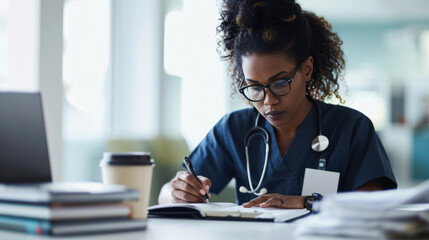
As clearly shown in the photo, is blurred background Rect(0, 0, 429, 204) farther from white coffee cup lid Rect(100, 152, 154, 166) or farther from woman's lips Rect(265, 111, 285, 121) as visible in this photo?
white coffee cup lid Rect(100, 152, 154, 166)

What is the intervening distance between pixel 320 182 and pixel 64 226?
2.94 ft

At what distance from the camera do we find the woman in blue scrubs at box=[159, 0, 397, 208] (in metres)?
1.55

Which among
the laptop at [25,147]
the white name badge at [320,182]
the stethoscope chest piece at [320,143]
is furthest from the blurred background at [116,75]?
the laptop at [25,147]

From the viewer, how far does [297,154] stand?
5.38 ft

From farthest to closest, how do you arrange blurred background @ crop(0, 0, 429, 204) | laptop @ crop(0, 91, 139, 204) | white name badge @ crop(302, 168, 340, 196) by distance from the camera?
blurred background @ crop(0, 0, 429, 204) < white name badge @ crop(302, 168, 340, 196) < laptop @ crop(0, 91, 139, 204)

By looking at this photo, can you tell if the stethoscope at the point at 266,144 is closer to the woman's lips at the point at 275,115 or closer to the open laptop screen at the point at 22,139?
the woman's lips at the point at 275,115

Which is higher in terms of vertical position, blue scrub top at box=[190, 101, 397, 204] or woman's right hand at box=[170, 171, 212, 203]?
blue scrub top at box=[190, 101, 397, 204]

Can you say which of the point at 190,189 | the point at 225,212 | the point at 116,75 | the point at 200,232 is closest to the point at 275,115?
the point at 190,189

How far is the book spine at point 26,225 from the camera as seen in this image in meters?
0.85

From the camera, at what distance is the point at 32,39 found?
2475 mm

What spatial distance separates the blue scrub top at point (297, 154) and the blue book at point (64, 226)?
2.62 ft

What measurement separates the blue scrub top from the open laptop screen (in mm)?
837

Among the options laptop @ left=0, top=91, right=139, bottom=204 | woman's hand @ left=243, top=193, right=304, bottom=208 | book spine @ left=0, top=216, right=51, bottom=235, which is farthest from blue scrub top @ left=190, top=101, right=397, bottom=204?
book spine @ left=0, top=216, right=51, bottom=235

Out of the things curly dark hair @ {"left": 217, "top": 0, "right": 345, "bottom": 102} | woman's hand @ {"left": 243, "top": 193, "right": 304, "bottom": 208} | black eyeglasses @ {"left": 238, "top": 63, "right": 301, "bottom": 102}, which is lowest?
woman's hand @ {"left": 243, "top": 193, "right": 304, "bottom": 208}
